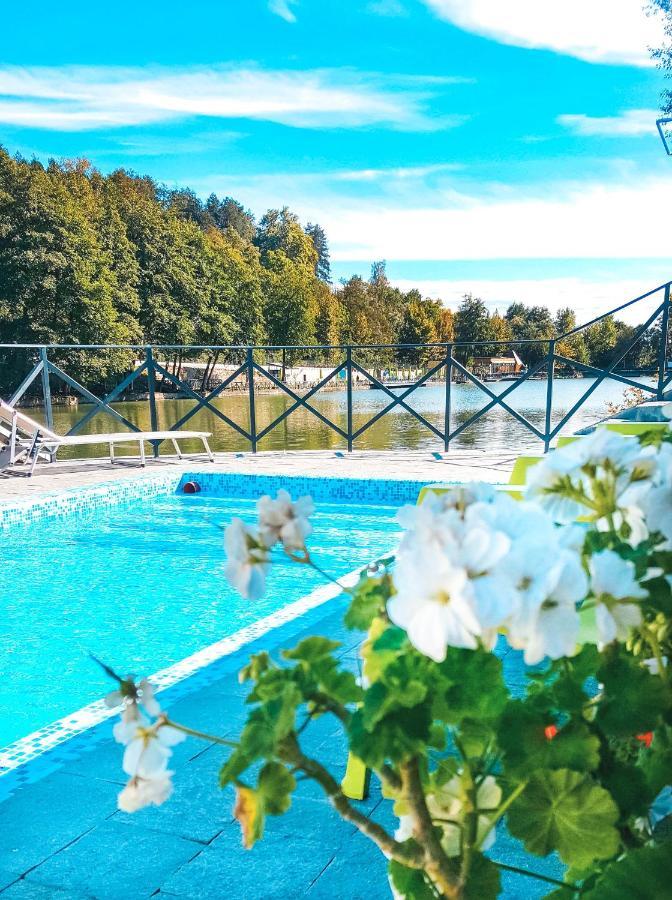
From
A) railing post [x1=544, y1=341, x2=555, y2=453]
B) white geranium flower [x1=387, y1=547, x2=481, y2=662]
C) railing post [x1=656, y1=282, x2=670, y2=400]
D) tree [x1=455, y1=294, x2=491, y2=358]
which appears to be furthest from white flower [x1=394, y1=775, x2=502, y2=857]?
tree [x1=455, y1=294, x2=491, y2=358]

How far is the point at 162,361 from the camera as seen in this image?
134ft

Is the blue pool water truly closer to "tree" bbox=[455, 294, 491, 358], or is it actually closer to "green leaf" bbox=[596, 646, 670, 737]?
"green leaf" bbox=[596, 646, 670, 737]

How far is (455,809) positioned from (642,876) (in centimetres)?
15

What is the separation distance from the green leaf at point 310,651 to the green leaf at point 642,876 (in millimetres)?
244

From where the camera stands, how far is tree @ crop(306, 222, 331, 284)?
85.4 metres

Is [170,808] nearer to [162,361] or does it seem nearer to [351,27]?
[351,27]

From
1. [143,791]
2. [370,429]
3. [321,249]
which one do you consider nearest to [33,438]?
[143,791]

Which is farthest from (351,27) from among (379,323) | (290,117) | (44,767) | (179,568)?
(379,323)

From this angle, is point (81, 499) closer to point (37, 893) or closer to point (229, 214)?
point (37, 893)

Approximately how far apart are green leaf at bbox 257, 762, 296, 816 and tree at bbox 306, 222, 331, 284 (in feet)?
284

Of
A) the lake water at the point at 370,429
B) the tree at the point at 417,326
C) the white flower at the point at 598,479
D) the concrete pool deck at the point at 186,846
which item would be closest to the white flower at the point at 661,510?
the white flower at the point at 598,479

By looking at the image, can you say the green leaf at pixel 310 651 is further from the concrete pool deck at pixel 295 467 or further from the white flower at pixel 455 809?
the concrete pool deck at pixel 295 467

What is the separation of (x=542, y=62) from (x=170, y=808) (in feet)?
96.2

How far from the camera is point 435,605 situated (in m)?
0.43
